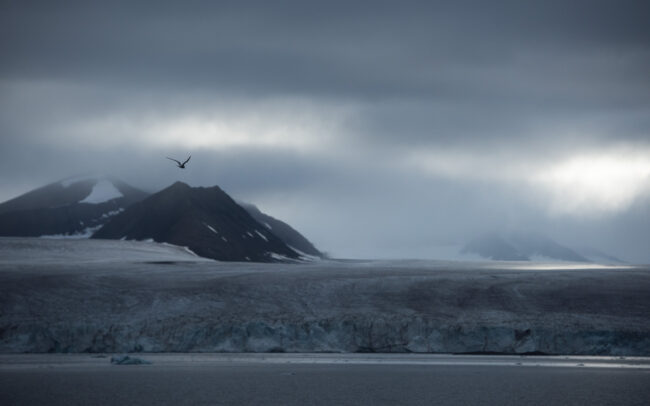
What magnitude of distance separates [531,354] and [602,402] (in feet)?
64.0

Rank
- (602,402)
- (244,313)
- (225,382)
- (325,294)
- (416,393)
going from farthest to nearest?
(325,294), (244,313), (225,382), (416,393), (602,402)

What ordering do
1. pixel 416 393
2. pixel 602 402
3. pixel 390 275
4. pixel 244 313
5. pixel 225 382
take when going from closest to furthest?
1. pixel 602 402
2. pixel 416 393
3. pixel 225 382
4. pixel 244 313
5. pixel 390 275

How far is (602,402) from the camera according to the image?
25719 mm

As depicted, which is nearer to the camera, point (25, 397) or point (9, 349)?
point (25, 397)

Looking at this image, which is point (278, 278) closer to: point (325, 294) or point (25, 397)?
point (325, 294)

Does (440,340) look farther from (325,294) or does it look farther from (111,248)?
(111,248)

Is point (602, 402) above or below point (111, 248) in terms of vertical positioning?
below

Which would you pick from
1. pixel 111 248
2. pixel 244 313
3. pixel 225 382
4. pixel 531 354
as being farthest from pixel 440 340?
pixel 111 248

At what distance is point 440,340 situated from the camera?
46625 mm

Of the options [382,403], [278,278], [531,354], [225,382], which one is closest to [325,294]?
[278,278]

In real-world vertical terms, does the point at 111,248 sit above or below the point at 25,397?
above

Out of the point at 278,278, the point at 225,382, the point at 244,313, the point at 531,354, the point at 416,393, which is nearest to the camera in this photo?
the point at 416,393

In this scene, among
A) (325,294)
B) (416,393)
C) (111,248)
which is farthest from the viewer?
(111,248)

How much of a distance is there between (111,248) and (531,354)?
273 ft
